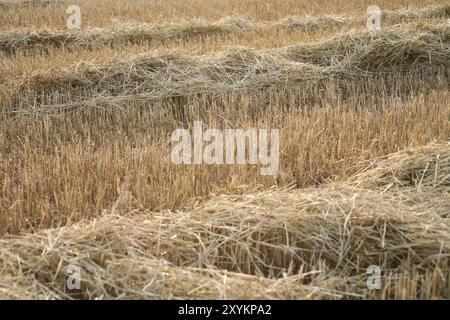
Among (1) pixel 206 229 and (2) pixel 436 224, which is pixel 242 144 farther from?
(2) pixel 436 224

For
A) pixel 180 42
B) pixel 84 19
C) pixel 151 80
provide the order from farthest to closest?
pixel 84 19 < pixel 180 42 < pixel 151 80

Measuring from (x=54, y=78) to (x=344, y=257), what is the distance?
4.18 meters

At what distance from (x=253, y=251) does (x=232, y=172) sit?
3.63 ft

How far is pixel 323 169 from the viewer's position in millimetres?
3896

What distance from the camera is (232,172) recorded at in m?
3.79

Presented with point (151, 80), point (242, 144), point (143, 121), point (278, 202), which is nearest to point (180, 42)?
point (151, 80)

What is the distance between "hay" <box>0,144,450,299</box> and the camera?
2428 millimetres
